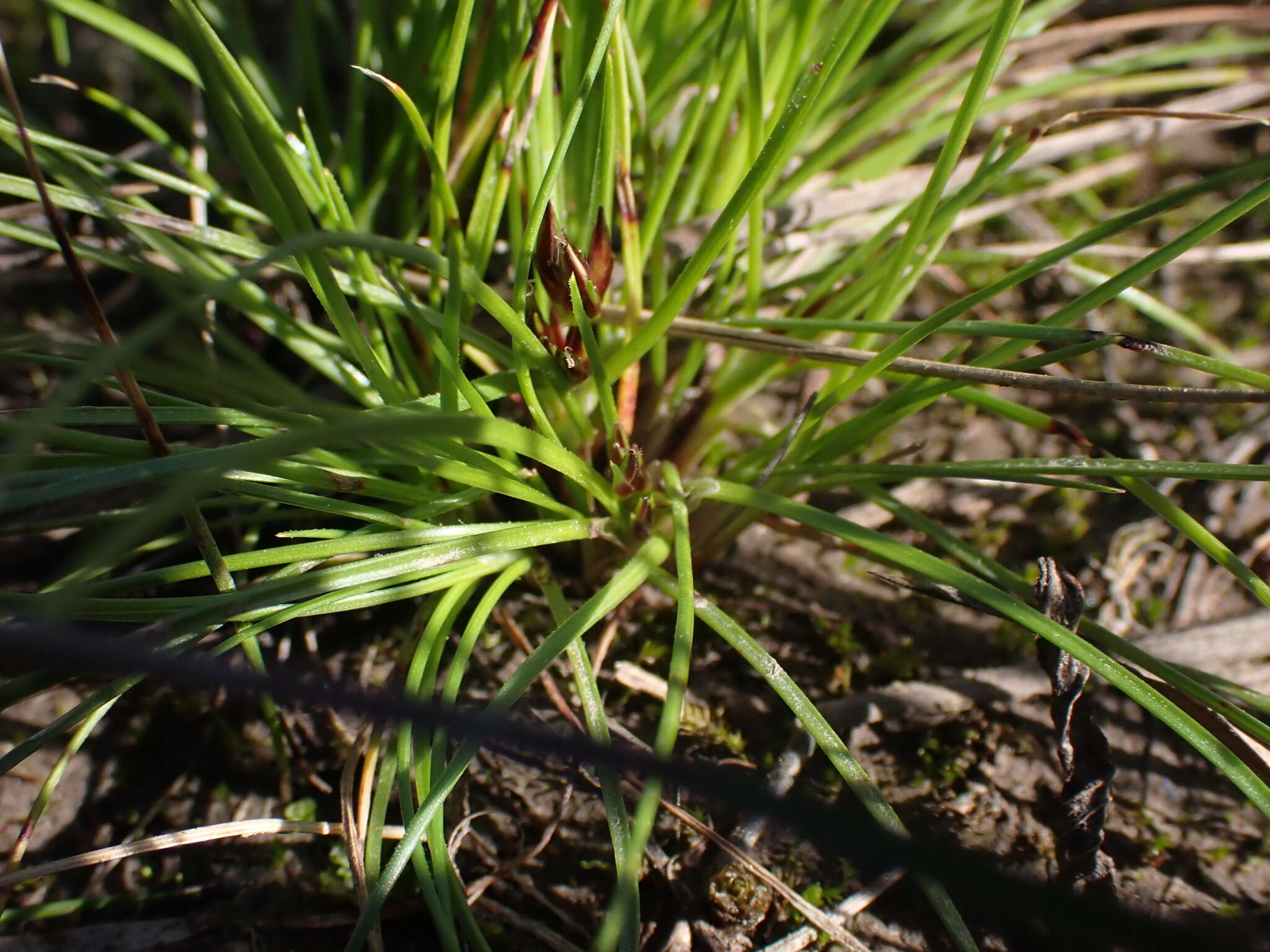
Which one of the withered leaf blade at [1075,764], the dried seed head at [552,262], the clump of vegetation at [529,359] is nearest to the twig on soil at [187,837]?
the clump of vegetation at [529,359]

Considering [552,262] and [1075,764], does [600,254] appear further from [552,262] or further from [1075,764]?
[1075,764]

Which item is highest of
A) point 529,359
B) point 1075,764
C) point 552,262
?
point 552,262

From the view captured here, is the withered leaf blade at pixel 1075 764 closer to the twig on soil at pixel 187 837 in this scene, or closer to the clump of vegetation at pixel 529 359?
the clump of vegetation at pixel 529 359

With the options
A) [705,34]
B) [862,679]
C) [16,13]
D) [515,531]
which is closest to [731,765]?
[862,679]

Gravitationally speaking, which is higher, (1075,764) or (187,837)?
(1075,764)

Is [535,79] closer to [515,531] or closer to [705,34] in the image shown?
[705,34]

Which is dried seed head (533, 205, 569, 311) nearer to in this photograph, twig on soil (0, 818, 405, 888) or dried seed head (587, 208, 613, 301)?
dried seed head (587, 208, 613, 301)

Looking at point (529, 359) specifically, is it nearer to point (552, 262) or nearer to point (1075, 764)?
point (552, 262)

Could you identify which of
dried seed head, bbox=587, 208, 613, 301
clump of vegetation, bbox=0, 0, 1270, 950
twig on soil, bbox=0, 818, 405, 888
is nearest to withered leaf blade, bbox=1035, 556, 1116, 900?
clump of vegetation, bbox=0, 0, 1270, 950

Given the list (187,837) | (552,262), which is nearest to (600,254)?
(552,262)
